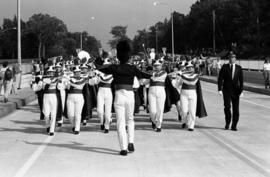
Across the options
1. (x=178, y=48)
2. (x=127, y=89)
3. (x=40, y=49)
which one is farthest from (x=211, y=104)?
(x=40, y=49)

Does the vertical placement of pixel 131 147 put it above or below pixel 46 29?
below

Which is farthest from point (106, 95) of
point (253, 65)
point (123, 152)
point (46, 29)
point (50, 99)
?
point (46, 29)

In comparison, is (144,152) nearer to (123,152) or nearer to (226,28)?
(123,152)

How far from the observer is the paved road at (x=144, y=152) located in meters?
8.03

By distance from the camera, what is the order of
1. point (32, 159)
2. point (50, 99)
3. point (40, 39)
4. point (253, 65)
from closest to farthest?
point (32, 159) < point (50, 99) < point (253, 65) < point (40, 39)

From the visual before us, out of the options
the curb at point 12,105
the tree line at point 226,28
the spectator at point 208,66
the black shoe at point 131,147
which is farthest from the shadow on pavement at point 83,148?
the tree line at point 226,28

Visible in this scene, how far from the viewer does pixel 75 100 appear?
40.6 ft

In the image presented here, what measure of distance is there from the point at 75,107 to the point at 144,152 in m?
3.24

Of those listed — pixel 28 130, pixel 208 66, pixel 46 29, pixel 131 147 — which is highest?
pixel 46 29

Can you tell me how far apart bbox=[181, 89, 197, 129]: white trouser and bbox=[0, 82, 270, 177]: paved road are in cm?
33

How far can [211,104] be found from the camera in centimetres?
2053

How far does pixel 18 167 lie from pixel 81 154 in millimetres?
1479

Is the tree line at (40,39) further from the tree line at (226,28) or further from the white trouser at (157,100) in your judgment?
the white trouser at (157,100)

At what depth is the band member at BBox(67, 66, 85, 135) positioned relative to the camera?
40.4ft
